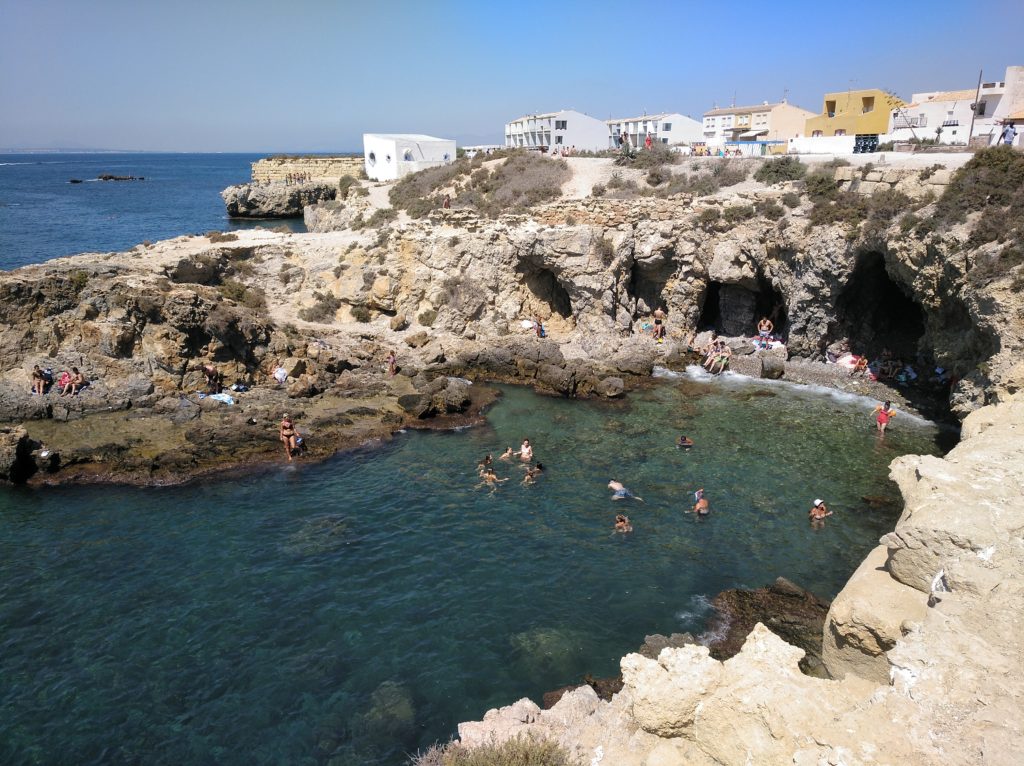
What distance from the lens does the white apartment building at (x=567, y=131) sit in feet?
202

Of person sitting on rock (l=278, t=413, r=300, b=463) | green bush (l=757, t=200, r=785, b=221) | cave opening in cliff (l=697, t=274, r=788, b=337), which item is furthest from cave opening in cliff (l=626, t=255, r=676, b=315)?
person sitting on rock (l=278, t=413, r=300, b=463)

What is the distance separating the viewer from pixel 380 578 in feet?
51.0

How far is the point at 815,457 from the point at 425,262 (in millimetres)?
20787

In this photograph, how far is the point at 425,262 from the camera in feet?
109

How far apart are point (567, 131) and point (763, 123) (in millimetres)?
18732

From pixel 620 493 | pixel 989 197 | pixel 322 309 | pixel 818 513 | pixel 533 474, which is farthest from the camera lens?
pixel 322 309

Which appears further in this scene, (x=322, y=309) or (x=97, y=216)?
(x=97, y=216)

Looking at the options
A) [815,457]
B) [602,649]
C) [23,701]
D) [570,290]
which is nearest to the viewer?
[23,701]

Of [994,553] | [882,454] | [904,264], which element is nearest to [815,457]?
[882,454]

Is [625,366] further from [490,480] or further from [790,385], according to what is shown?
[490,480]

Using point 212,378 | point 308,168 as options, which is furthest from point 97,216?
point 212,378

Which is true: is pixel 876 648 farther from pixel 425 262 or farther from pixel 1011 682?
pixel 425 262

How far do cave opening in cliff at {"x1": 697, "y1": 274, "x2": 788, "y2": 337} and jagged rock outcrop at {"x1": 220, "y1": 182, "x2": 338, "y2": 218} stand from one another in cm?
5965

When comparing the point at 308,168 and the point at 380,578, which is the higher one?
the point at 308,168
